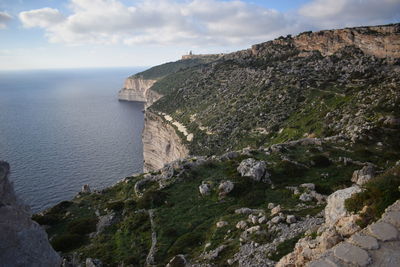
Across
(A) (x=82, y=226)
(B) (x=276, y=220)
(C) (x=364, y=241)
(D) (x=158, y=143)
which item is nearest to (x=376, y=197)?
(C) (x=364, y=241)

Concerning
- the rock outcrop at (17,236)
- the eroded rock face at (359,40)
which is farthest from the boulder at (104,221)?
the eroded rock face at (359,40)

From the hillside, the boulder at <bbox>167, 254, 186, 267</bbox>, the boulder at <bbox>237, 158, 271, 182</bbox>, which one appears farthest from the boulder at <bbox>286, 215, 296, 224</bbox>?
the boulder at <bbox>237, 158, 271, 182</bbox>

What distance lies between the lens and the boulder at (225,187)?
26186mm

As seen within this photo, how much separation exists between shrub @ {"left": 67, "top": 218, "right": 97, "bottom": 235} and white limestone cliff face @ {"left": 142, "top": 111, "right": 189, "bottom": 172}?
43.2 meters

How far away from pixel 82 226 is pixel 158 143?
6019 centimetres

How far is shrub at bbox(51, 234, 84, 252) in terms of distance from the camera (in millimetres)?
25250

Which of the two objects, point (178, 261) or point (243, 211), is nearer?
point (178, 261)

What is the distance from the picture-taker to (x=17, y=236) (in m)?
14.1

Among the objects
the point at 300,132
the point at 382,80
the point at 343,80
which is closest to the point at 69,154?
the point at 300,132

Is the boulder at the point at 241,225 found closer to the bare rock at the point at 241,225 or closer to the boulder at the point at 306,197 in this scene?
the bare rock at the point at 241,225

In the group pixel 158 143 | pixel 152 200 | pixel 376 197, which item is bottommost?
pixel 158 143

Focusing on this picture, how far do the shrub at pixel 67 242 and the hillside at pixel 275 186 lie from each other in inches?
3.7

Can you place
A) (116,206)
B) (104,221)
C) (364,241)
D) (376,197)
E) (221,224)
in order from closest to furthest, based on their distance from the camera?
(364,241) < (376,197) < (221,224) < (104,221) < (116,206)

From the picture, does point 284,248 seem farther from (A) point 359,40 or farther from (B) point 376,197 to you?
(A) point 359,40
